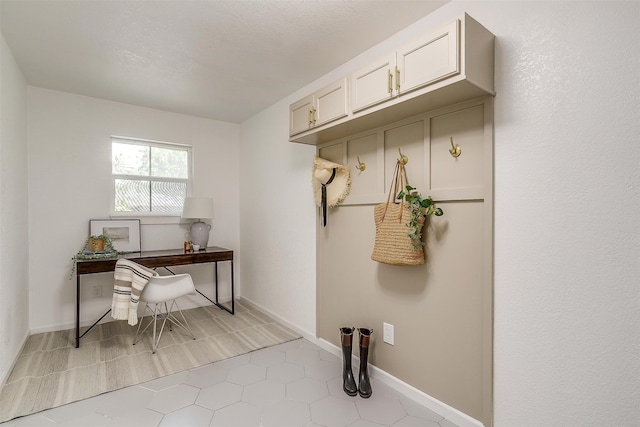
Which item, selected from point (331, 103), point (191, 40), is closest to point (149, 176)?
point (191, 40)

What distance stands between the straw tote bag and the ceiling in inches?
38.5

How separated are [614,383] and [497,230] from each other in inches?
28.7

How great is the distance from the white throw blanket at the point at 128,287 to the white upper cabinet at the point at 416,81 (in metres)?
1.88

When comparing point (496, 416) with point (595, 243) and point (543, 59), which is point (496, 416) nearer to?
point (595, 243)

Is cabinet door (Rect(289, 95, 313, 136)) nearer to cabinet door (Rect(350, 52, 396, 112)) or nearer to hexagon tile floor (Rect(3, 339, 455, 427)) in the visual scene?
Answer: cabinet door (Rect(350, 52, 396, 112))

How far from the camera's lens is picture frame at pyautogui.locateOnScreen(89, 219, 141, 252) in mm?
3247

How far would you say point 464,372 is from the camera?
67.2 inches

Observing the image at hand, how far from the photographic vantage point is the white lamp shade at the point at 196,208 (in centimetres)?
350

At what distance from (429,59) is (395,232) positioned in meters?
0.97

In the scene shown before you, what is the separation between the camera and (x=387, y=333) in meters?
2.16

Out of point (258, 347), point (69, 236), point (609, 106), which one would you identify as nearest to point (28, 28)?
point (69, 236)

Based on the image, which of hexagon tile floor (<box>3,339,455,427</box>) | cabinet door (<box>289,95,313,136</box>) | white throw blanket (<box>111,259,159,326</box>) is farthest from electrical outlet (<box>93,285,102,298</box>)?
cabinet door (<box>289,95,313,136</box>)

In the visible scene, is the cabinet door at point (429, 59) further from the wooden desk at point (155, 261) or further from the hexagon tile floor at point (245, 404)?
the wooden desk at point (155, 261)

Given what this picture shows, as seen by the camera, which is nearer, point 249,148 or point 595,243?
point 595,243
